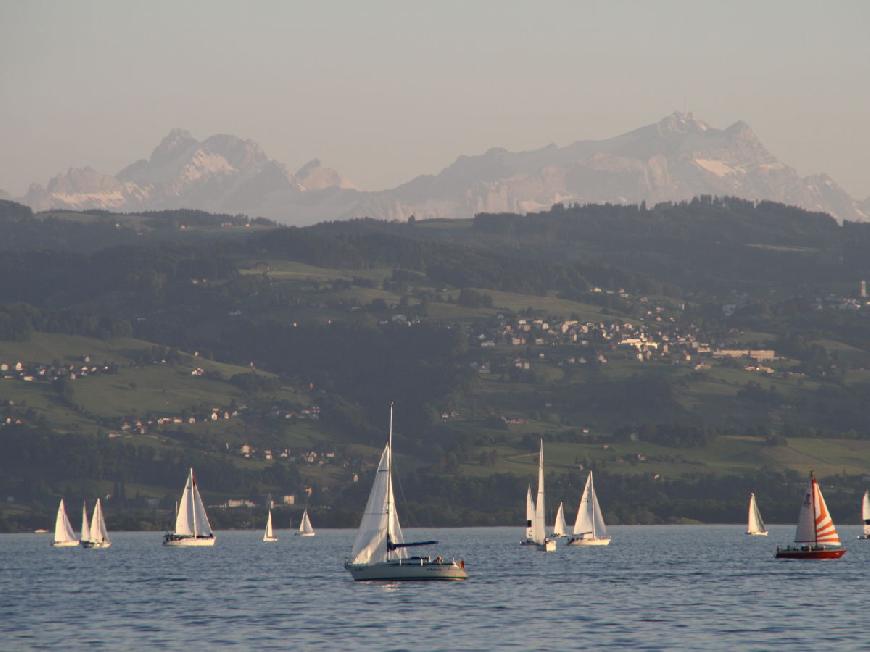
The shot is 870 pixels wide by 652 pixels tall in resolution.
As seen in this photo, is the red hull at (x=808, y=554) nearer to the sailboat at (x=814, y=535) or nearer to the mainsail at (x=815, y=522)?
the sailboat at (x=814, y=535)

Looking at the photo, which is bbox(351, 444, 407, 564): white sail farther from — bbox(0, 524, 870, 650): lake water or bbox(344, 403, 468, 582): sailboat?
bbox(0, 524, 870, 650): lake water

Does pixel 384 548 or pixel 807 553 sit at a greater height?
pixel 807 553

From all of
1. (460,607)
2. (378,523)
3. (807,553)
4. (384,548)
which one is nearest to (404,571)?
(384,548)

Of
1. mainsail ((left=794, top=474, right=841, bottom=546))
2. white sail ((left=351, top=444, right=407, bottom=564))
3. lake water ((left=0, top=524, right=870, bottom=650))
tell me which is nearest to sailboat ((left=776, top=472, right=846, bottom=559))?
mainsail ((left=794, top=474, right=841, bottom=546))

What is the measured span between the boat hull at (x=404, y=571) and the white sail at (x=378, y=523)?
0.73 metres

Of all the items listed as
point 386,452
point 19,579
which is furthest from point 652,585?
point 19,579

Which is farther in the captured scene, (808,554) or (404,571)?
(808,554)

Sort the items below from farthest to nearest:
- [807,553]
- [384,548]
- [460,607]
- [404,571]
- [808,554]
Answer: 1. [808,554]
2. [807,553]
3. [404,571]
4. [384,548]
5. [460,607]

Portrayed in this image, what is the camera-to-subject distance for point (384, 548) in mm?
132000

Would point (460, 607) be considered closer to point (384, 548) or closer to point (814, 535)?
point (384, 548)

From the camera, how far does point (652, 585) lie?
13750 centimetres

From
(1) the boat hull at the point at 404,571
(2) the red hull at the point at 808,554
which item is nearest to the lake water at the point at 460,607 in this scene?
(1) the boat hull at the point at 404,571

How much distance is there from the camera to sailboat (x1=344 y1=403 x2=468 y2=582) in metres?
128

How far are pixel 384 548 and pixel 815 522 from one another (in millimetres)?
50549
